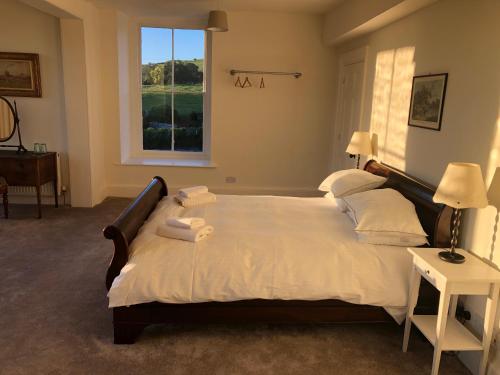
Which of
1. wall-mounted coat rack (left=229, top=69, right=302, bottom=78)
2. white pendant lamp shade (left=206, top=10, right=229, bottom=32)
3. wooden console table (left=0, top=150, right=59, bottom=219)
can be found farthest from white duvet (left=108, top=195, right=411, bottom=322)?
wall-mounted coat rack (left=229, top=69, right=302, bottom=78)

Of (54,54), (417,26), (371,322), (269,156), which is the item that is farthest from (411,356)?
(54,54)

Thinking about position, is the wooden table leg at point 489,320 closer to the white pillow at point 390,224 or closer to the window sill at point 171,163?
the white pillow at point 390,224

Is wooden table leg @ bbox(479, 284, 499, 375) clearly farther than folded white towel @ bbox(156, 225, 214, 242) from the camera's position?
No

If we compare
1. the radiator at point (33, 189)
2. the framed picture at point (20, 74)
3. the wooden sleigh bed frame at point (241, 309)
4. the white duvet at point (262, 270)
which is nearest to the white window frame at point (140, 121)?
the radiator at point (33, 189)

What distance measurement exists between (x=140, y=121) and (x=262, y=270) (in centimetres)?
404

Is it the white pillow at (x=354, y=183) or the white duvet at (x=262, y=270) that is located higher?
the white pillow at (x=354, y=183)

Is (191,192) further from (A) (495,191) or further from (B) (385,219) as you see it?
(A) (495,191)

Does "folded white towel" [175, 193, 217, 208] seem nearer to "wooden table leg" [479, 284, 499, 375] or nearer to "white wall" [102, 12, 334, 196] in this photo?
"wooden table leg" [479, 284, 499, 375]

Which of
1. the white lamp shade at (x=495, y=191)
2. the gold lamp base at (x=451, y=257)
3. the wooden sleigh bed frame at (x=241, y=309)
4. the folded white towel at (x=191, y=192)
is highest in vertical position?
the white lamp shade at (x=495, y=191)

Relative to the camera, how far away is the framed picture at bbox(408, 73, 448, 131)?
294 cm

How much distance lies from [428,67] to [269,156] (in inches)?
111

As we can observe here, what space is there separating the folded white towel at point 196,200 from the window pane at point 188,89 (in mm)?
2611

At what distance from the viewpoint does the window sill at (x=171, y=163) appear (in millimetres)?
5668

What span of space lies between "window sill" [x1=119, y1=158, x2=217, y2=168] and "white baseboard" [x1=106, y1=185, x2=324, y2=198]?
12.0 inches
